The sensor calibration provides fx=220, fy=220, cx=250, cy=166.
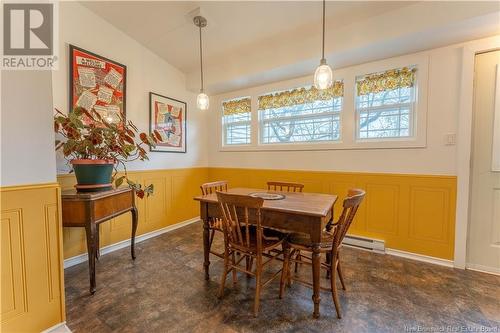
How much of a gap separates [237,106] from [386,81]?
2228 millimetres

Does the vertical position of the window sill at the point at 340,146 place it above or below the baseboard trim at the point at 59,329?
above

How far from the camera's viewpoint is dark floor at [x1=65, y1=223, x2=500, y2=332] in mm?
1503

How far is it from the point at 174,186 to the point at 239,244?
2139 millimetres

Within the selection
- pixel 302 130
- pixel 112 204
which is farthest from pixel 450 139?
pixel 112 204

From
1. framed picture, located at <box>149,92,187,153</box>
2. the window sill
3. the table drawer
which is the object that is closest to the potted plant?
the table drawer

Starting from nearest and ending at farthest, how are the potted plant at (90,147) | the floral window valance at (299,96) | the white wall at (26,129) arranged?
the white wall at (26,129) < the potted plant at (90,147) < the floral window valance at (299,96)

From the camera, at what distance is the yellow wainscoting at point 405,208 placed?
235 cm

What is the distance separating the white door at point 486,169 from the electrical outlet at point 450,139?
0.16 meters

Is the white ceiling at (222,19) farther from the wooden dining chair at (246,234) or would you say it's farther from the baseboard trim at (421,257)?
the baseboard trim at (421,257)

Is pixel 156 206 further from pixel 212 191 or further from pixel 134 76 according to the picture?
pixel 134 76

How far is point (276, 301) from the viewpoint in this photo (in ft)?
5.74

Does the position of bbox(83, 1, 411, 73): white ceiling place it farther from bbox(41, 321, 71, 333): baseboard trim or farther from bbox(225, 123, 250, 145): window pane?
bbox(41, 321, 71, 333): baseboard trim

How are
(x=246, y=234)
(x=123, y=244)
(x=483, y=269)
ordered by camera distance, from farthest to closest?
1. (x=123, y=244)
2. (x=483, y=269)
3. (x=246, y=234)

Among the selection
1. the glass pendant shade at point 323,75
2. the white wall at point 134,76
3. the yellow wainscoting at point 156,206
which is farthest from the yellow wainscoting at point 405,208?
the white wall at point 134,76
